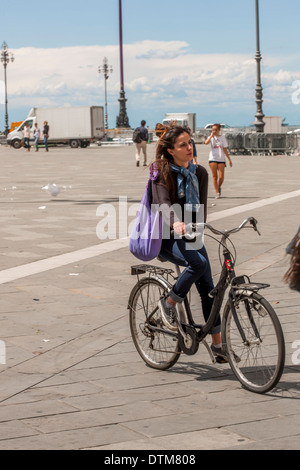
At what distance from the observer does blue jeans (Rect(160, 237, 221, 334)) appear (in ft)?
15.6

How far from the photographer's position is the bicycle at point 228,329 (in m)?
4.46

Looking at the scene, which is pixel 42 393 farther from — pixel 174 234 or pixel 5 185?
A: pixel 5 185

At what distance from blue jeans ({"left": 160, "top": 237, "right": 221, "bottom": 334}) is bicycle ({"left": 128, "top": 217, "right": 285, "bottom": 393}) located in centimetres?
11

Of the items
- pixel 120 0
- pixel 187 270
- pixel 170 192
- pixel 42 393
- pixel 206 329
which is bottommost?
pixel 42 393

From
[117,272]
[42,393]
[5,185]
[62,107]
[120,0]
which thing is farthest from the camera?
[120,0]

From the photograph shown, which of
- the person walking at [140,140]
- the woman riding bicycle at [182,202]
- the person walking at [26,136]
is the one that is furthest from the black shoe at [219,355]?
the person walking at [26,136]

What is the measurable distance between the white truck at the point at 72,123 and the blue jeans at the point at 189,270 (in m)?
44.0

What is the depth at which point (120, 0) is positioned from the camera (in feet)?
189

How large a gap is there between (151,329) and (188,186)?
1012mm

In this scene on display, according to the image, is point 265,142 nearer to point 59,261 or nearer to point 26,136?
point 26,136

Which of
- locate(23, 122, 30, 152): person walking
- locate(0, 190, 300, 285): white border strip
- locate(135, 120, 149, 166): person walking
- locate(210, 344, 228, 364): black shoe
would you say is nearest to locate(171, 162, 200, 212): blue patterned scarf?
locate(210, 344, 228, 364): black shoe

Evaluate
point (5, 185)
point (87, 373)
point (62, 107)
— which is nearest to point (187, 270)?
point (87, 373)
